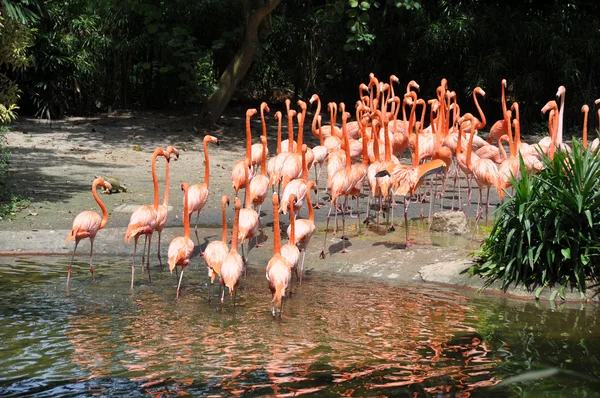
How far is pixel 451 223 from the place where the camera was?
351 inches

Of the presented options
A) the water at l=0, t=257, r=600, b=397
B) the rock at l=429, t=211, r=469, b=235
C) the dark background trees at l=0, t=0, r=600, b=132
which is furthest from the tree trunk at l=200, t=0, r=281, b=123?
the water at l=0, t=257, r=600, b=397

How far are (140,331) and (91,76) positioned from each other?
12.6 meters

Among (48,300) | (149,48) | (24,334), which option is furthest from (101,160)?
(24,334)

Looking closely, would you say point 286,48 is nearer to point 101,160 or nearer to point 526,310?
point 101,160

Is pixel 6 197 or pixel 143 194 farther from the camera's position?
pixel 143 194

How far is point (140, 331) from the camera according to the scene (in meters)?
6.04

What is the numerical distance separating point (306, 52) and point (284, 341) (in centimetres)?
1288

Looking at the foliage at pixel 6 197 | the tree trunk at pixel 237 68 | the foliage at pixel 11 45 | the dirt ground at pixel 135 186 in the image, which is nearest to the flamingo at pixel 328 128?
the dirt ground at pixel 135 186

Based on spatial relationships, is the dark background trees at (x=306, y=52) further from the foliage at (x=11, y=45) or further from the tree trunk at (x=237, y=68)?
the foliage at (x=11, y=45)

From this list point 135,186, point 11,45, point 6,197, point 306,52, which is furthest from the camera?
point 306,52

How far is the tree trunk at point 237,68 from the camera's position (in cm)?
1593

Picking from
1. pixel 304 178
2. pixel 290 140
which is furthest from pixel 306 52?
pixel 304 178

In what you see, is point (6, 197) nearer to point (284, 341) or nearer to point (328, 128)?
point (328, 128)

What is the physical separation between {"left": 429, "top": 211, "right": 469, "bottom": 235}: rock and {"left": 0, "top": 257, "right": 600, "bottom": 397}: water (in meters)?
1.47
